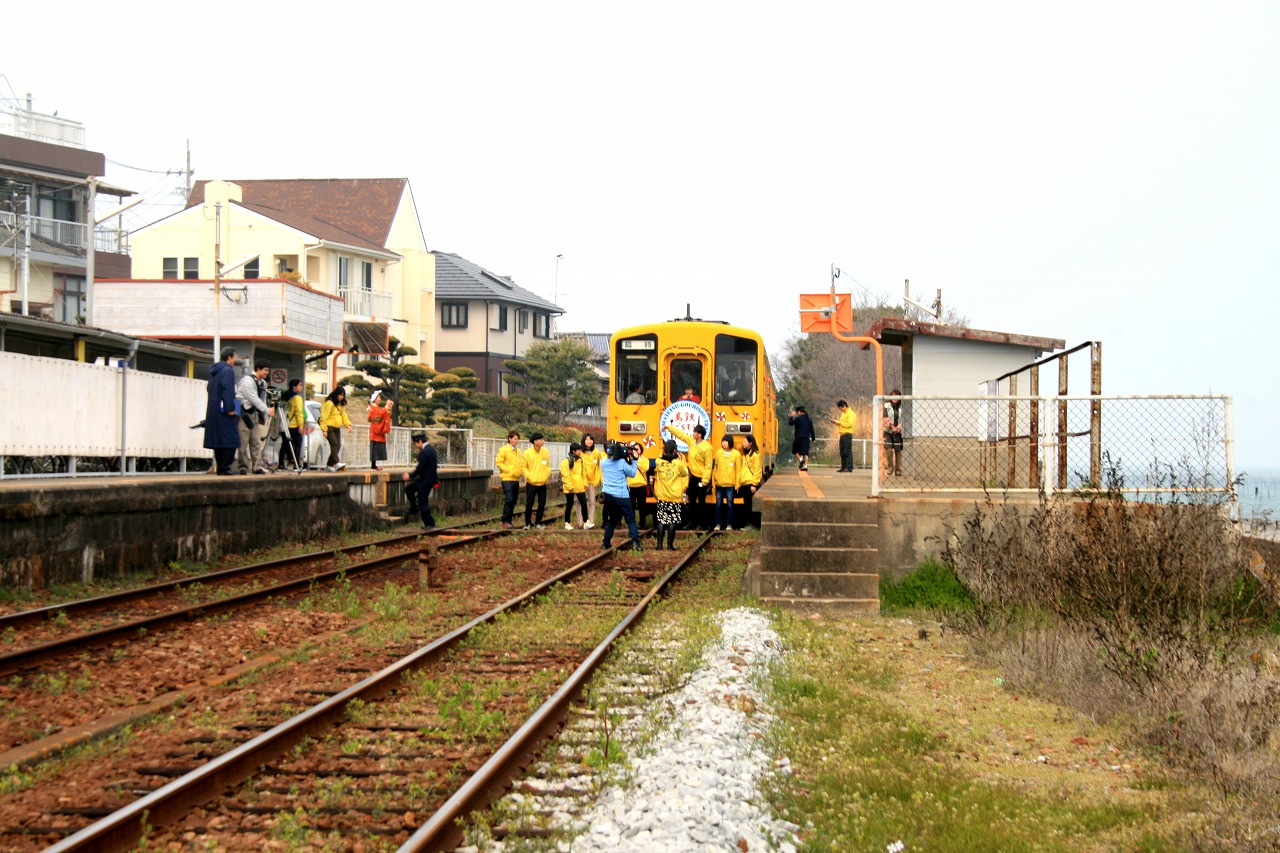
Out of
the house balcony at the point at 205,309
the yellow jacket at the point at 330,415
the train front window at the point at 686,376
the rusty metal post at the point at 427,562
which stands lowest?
the rusty metal post at the point at 427,562

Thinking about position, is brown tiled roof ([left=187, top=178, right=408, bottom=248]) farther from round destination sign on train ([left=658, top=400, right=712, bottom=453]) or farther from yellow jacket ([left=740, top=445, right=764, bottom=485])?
yellow jacket ([left=740, top=445, right=764, bottom=485])

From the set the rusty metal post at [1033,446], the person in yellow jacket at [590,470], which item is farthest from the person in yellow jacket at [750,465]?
the rusty metal post at [1033,446]

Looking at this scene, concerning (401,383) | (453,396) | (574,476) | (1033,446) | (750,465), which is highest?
(401,383)

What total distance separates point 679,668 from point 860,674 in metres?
1.17

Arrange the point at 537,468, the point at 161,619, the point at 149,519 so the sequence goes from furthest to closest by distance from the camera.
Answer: the point at 537,468
the point at 149,519
the point at 161,619

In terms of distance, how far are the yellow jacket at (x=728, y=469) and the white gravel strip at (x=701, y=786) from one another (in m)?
10.1

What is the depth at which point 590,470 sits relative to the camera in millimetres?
19484

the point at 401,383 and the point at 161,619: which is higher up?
the point at 401,383

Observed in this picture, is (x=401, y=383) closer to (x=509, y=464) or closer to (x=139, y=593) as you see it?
(x=509, y=464)

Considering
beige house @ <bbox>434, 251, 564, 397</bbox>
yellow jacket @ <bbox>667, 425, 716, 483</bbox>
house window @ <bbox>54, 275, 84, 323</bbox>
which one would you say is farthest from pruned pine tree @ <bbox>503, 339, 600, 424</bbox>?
yellow jacket @ <bbox>667, 425, 716, 483</bbox>

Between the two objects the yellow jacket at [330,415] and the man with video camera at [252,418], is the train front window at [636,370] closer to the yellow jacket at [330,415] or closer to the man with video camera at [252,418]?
the yellow jacket at [330,415]

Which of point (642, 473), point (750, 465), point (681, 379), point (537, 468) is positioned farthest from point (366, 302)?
point (750, 465)

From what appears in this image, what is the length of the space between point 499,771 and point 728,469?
40.7ft

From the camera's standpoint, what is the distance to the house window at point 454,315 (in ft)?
166
